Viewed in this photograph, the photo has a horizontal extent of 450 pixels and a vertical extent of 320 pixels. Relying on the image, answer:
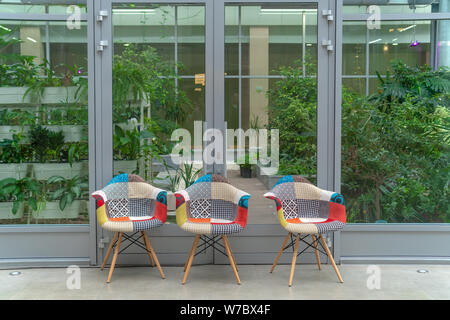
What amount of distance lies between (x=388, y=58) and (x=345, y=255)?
196 cm

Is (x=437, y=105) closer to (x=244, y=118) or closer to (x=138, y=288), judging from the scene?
(x=244, y=118)

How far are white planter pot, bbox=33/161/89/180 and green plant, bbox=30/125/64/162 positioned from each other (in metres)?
0.11

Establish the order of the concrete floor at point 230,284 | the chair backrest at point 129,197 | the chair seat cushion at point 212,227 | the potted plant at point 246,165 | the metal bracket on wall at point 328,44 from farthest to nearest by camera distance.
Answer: the potted plant at point 246,165 < the metal bracket on wall at point 328,44 < the chair backrest at point 129,197 < the chair seat cushion at point 212,227 < the concrete floor at point 230,284

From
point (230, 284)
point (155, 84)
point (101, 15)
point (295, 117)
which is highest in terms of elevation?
point (101, 15)

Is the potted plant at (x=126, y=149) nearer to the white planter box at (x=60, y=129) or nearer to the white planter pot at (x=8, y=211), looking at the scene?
the white planter box at (x=60, y=129)

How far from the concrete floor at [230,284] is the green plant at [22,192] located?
25.3 inches

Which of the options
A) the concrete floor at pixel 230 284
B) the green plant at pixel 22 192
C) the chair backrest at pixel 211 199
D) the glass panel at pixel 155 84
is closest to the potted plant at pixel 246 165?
the chair backrest at pixel 211 199

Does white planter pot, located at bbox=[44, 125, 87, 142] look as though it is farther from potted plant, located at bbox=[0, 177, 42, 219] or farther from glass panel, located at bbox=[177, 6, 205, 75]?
glass panel, located at bbox=[177, 6, 205, 75]

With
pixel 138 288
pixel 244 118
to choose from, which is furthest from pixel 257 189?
pixel 138 288

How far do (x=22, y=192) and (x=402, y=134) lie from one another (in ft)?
12.3

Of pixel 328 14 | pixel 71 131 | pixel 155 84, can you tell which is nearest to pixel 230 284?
pixel 155 84

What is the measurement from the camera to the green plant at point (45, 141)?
4.53 metres

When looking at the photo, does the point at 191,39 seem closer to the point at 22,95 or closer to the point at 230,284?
the point at 22,95

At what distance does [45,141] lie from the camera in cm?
454
